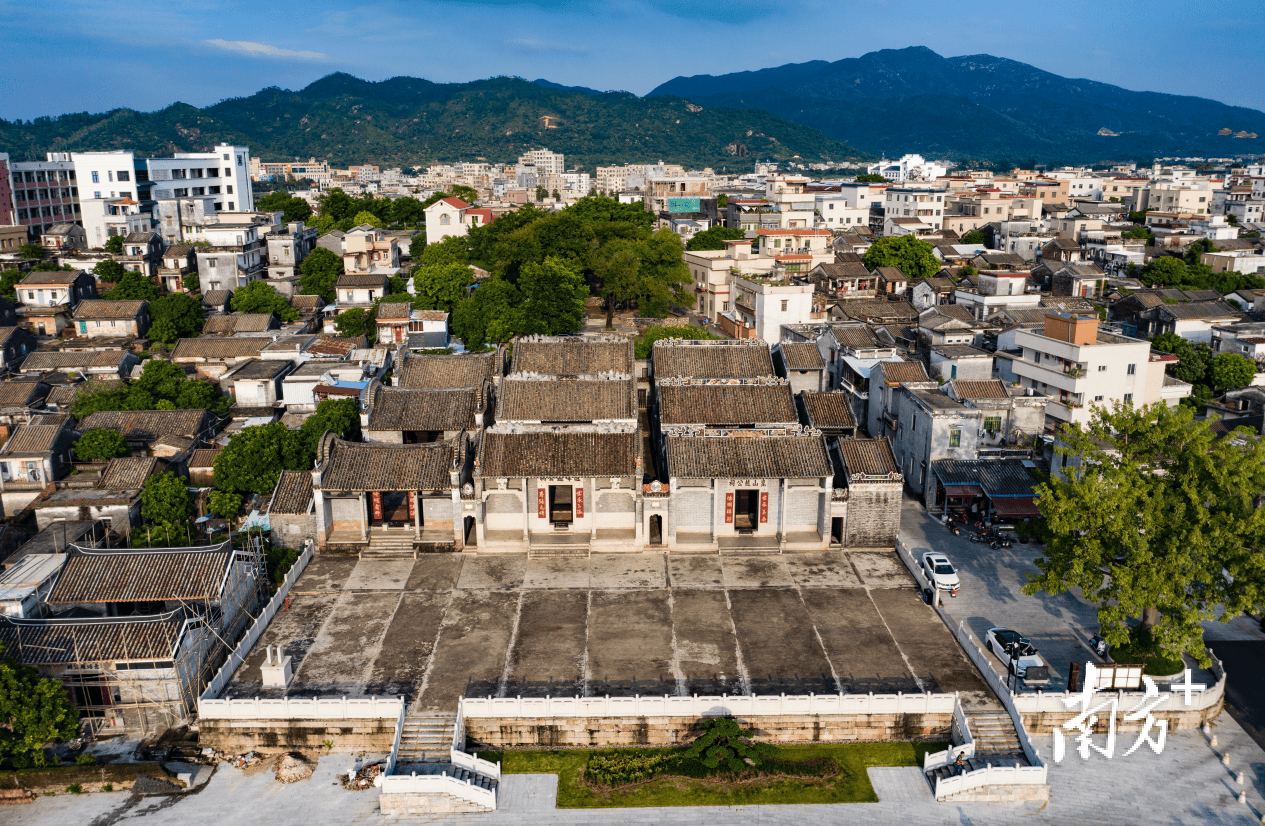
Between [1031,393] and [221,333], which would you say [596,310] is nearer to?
[221,333]

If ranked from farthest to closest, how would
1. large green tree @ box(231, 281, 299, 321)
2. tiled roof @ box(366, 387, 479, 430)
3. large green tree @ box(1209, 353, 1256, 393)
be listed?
large green tree @ box(231, 281, 299, 321), large green tree @ box(1209, 353, 1256, 393), tiled roof @ box(366, 387, 479, 430)

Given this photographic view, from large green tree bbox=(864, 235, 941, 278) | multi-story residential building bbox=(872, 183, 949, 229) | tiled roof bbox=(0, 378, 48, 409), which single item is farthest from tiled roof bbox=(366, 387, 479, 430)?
multi-story residential building bbox=(872, 183, 949, 229)

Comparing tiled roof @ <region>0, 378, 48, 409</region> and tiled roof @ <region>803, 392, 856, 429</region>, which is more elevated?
tiled roof @ <region>803, 392, 856, 429</region>

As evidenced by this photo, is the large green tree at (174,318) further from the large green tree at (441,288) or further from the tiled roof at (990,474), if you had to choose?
the tiled roof at (990,474)

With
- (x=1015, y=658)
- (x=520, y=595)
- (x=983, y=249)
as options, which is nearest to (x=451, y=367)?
(x=520, y=595)

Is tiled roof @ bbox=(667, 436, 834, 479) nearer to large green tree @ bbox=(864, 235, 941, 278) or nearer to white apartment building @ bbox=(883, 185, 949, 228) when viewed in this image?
large green tree @ bbox=(864, 235, 941, 278)

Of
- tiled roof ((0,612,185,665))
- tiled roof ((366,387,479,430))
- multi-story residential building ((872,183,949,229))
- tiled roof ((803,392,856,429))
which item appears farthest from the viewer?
multi-story residential building ((872,183,949,229))
